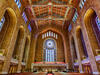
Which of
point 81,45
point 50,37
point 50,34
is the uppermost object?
point 50,34

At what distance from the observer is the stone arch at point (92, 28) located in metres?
11.1

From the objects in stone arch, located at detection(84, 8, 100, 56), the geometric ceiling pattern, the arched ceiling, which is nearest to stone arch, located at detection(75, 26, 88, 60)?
stone arch, located at detection(84, 8, 100, 56)

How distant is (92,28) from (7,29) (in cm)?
1537

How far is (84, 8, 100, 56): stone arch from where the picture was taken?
11062 millimetres

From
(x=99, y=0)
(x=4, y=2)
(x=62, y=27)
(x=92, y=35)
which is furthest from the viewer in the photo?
(x=62, y=27)

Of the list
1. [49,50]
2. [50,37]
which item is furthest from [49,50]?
[50,37]

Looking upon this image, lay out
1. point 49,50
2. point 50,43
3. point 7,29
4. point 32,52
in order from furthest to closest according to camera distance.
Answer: point 50,43, point 49,50, point 32,52, point 7,29

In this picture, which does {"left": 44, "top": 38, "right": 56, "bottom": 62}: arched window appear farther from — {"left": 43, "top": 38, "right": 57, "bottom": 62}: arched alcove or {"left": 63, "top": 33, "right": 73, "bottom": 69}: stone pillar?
{"left": 63, "top": 33, "right": 73, "bottom": 69}: stone pillar

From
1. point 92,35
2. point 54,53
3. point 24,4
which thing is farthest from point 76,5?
point 54,53

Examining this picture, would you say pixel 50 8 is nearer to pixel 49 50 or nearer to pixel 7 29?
pixel 7 29

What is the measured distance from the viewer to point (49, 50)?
24547 mm

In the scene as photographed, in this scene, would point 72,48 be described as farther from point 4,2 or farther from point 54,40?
point 4,2

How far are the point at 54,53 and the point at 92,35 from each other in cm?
1485

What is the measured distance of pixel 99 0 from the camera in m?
8.88
